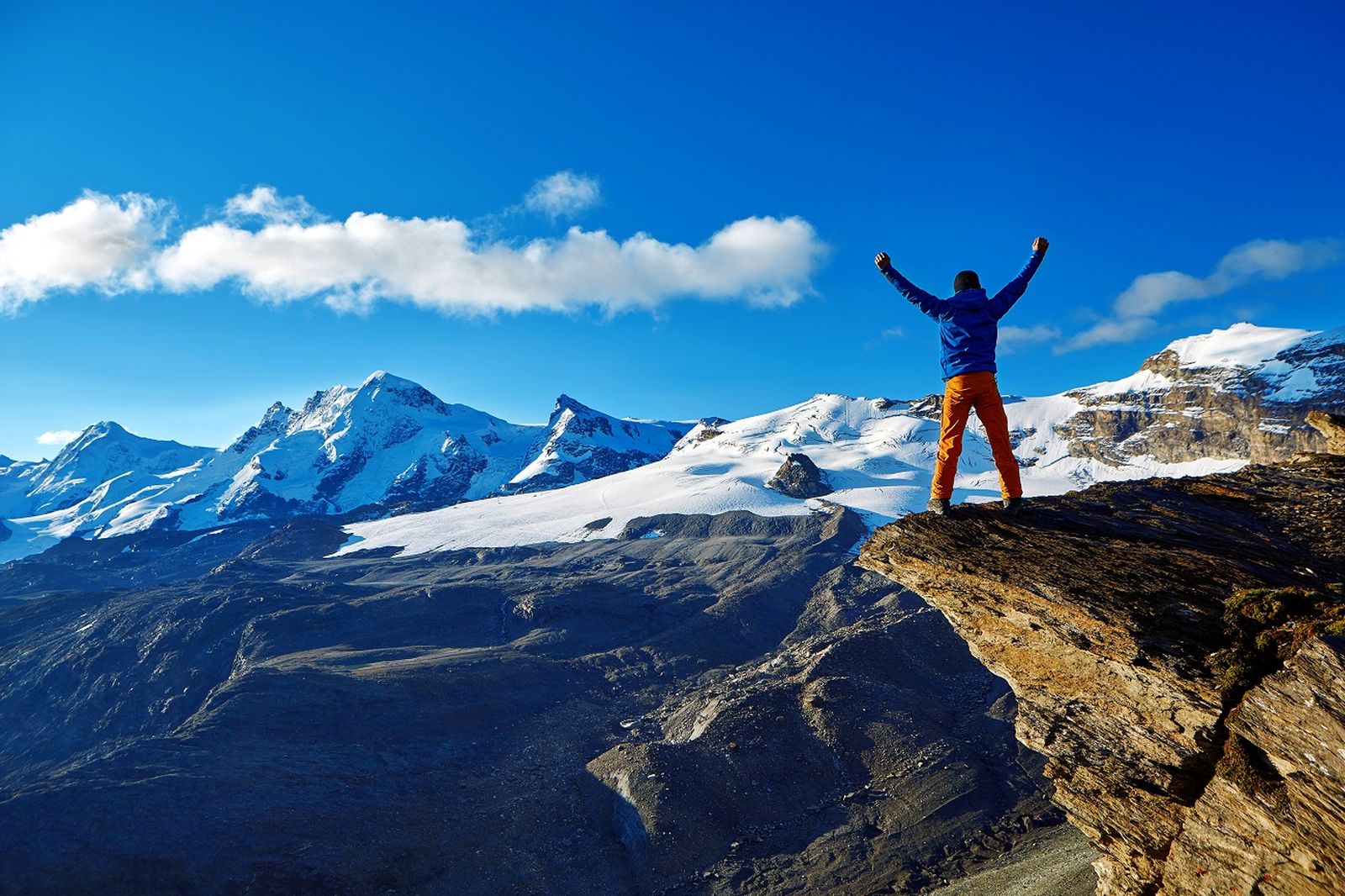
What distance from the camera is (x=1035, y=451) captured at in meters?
158

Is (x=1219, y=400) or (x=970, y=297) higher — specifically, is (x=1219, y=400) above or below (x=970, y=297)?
above

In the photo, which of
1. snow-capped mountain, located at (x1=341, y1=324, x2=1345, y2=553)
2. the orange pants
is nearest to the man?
the orange pants

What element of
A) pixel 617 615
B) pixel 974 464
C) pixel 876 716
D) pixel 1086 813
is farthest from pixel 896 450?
pixel 1086 813

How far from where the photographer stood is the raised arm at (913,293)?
10695mm

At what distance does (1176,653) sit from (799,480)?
12544 centimetres

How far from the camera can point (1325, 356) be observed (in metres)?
134

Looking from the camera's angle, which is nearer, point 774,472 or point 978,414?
point 978,414

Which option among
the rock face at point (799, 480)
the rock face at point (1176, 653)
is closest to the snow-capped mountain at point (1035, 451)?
the rock face at point (799, 480)

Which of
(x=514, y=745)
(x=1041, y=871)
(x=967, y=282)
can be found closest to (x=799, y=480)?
(x=514, y=745)

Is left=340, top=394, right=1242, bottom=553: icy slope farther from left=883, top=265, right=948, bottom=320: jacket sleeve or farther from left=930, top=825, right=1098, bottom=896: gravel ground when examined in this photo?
left=883, top=265, right=948, bottom=320: jacket sleeve

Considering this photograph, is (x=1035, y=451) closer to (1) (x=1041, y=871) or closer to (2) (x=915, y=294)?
(1) (x=1041, y=871)

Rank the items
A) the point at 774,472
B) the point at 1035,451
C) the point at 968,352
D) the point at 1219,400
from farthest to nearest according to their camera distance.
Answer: the point at 1035,451 < the point at 774,472 < the point at 1219,400 < the point at 968,352

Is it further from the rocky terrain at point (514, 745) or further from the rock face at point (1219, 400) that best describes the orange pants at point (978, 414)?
the rock face at point (1219, 400)

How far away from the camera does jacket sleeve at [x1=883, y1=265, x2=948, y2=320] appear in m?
10.8
